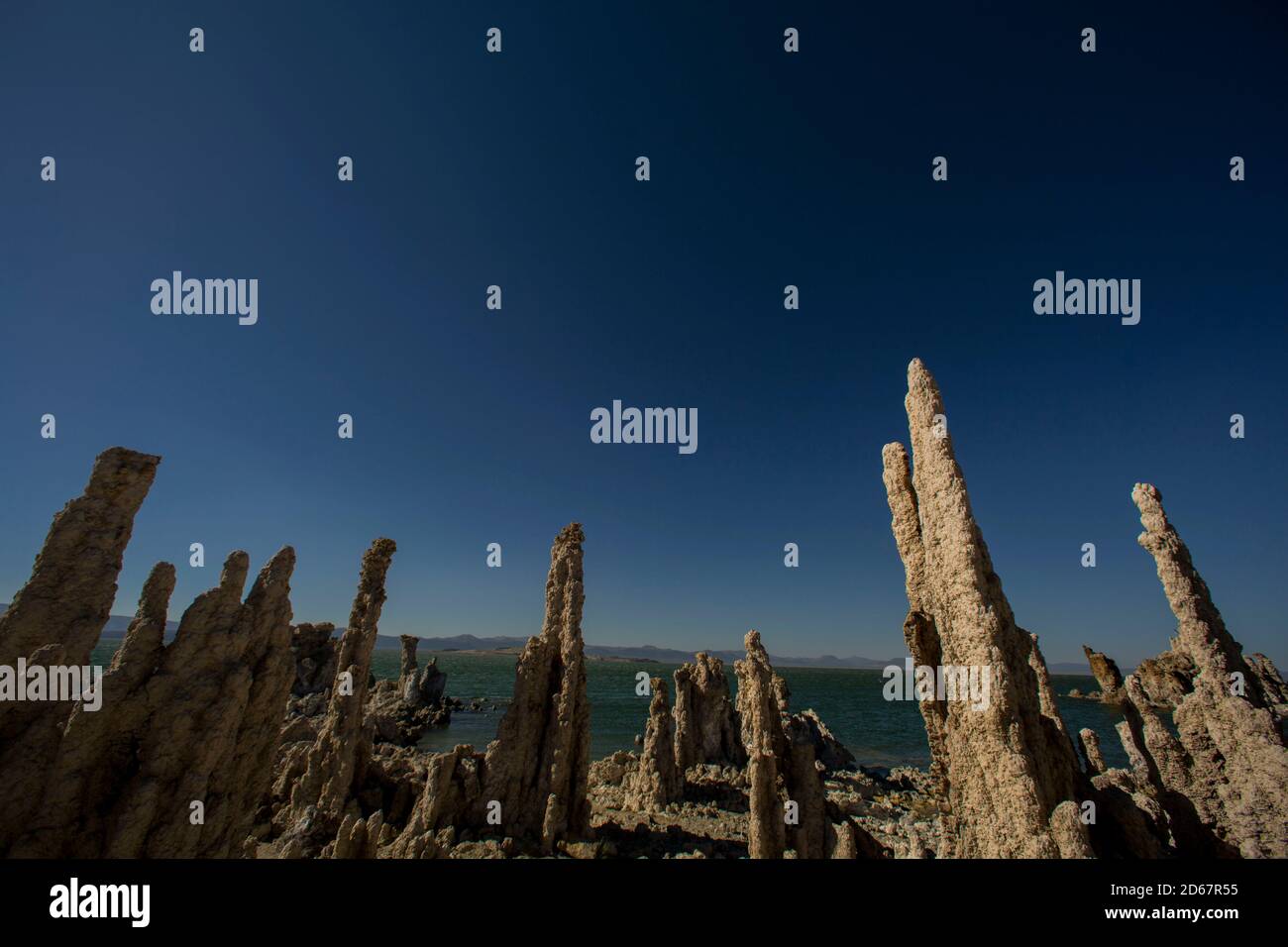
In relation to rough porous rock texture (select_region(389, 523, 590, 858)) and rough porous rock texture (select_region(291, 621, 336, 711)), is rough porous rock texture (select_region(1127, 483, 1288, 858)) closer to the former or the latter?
rough porous rock texture (select_region(389, 523, 590, 858))

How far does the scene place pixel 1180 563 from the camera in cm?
1223

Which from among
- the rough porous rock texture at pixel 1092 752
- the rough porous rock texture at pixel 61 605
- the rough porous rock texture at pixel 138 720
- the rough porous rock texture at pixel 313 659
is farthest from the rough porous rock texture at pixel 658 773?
the rough porous rock texture at pixel 313 659

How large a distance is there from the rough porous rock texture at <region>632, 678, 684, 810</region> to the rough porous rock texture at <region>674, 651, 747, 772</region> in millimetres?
6753

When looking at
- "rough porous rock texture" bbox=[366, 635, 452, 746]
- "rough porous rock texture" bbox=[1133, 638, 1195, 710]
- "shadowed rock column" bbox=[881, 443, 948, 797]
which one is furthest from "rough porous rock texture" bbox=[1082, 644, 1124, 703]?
"rough porous rock texture" bbox=[366, 635, 452, 746]

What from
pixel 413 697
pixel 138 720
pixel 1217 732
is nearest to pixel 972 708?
pixel 1217 732

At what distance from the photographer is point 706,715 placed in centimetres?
3800

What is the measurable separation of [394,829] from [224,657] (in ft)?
40.5

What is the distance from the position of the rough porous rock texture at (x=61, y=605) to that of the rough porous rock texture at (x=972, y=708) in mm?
16224

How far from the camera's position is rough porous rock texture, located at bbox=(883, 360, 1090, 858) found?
24.1 ft

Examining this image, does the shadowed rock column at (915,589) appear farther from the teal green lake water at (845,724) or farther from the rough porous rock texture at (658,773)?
the rough porous rock texture at (658,773)
